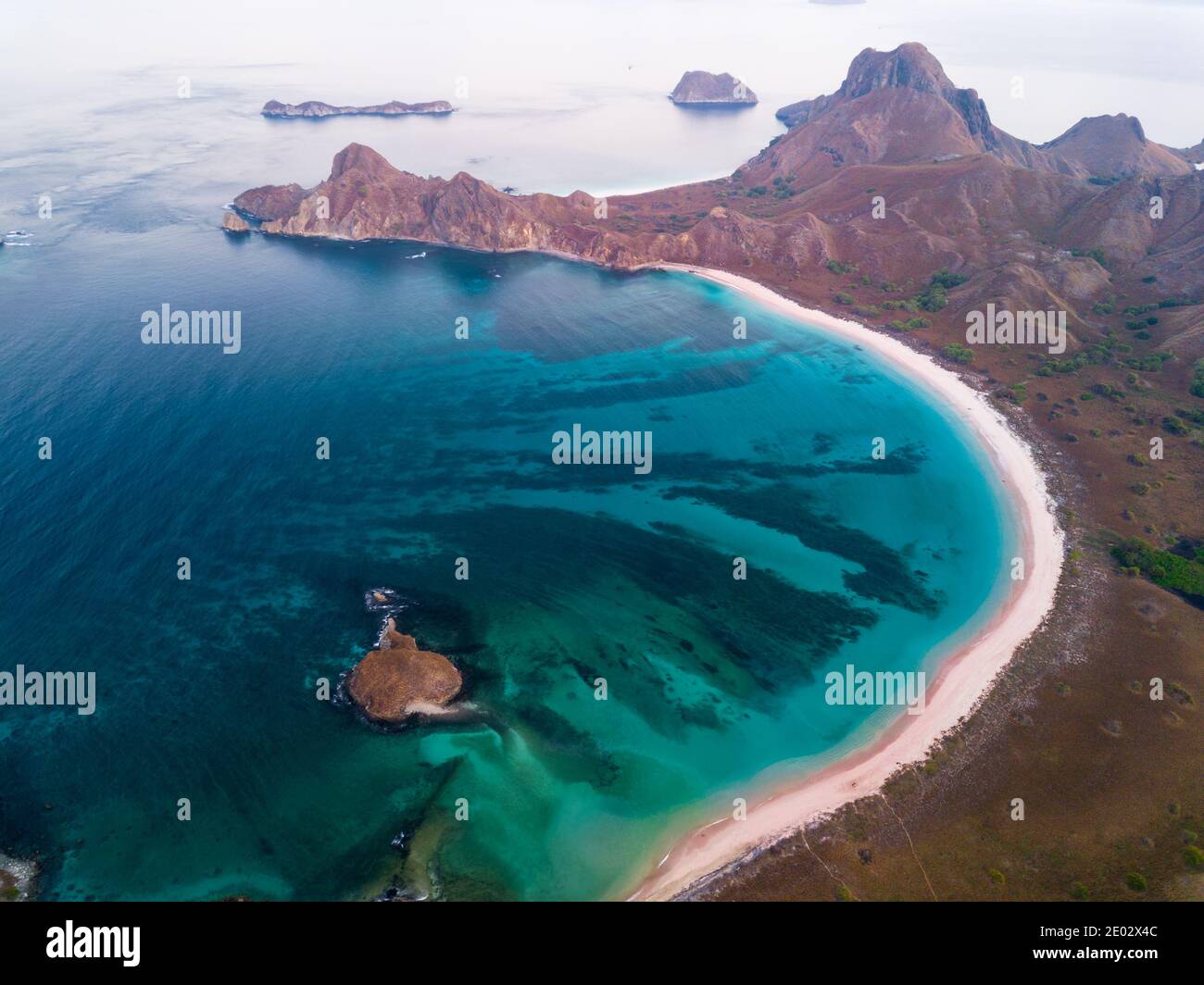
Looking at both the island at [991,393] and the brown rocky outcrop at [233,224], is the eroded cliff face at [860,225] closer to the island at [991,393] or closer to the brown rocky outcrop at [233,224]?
the island at [991,393]

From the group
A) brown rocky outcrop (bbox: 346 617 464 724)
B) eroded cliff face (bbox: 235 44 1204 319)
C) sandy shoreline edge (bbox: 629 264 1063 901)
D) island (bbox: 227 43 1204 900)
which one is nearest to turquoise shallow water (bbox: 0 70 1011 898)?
brown rocky outcrop (bbox: 346 617 464 724)

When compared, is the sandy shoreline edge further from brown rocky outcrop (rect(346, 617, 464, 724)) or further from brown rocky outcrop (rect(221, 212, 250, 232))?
brown rocky outcrop (rect(221, 212, 250, 232))

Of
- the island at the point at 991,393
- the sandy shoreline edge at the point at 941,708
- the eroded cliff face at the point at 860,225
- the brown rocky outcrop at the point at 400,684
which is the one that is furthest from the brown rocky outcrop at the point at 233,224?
the sandy shoreline edge at the point at 941,708

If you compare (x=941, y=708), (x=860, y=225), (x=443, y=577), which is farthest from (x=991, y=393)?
(x=443, y=577)

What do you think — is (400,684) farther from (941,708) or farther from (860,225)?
(860,225)

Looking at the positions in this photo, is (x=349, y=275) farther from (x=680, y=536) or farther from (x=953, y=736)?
(x=953, y=736)

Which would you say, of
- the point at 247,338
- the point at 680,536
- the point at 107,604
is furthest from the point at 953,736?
the point at 247,338
